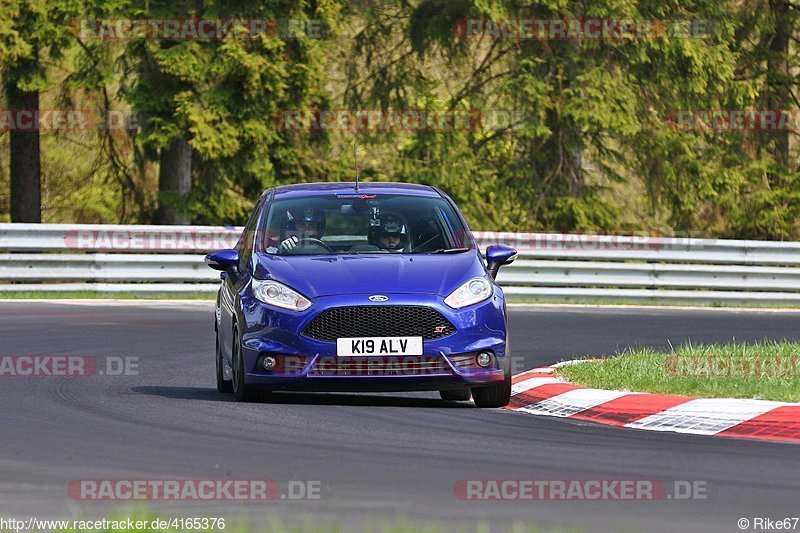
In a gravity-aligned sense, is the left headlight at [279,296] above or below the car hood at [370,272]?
below

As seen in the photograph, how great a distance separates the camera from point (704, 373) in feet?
40.6

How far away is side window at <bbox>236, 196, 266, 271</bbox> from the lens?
12250mm

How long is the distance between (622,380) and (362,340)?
85.6 inches

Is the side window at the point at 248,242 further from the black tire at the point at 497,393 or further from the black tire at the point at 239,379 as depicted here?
the black tire at the point at 497,393

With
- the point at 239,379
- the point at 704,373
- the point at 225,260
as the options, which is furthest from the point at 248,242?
the point at 704,373

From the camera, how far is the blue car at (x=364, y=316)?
1102 cm

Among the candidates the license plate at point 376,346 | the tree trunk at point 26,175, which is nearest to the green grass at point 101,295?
the tree trunk at point 26,175

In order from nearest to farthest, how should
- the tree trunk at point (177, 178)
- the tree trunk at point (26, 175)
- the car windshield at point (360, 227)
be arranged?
1. the car windshield at point (360, 227)
2. the tree trunk at point (177, 178)
3. the tree trunk at point (26, 175)

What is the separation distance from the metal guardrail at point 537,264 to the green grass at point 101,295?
7cm

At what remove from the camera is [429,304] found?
11062 mm

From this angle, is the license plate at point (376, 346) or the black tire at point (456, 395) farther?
the black tire at point (456, 395)

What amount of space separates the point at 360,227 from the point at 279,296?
1133mm

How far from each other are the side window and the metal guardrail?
999 centimetres

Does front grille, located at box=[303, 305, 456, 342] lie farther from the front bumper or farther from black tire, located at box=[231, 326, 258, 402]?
black tire, located at box=[231, 326, 258, 402]
